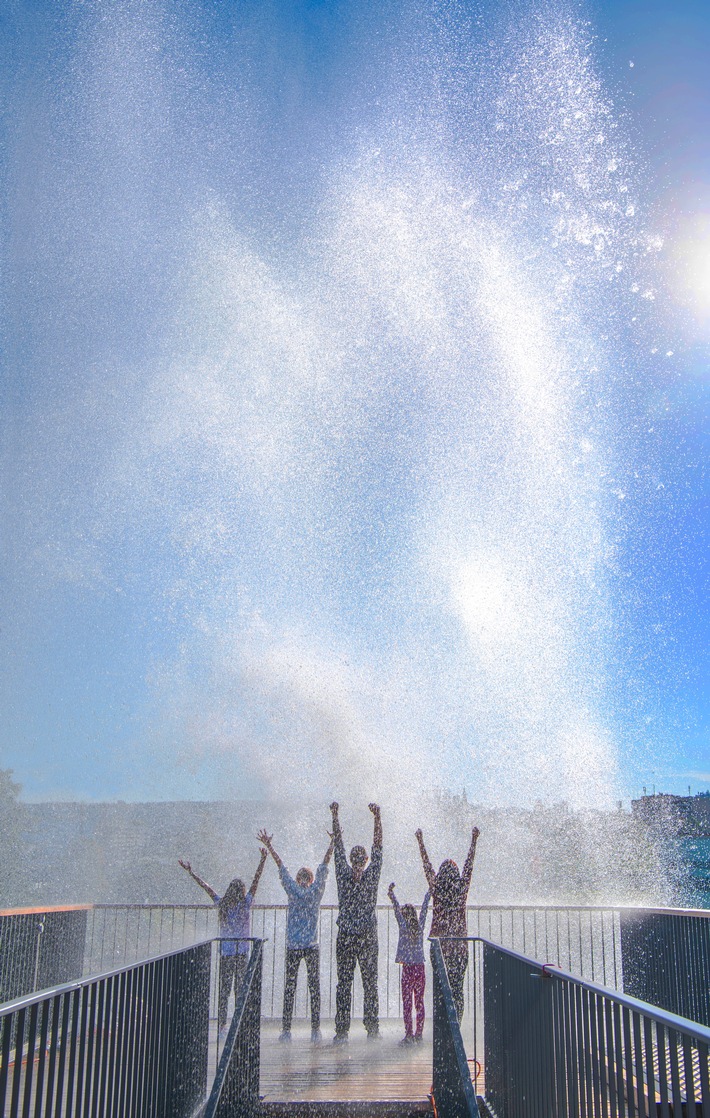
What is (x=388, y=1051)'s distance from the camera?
30.1 feet

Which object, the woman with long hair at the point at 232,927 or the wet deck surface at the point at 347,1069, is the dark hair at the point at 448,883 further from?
the woman with long hair at the point at 232,927

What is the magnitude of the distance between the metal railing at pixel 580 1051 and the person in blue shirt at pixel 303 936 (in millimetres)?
2911

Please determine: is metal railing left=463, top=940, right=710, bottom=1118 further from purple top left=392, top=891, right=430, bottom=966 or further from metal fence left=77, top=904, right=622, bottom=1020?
metal fence left=77, top=904, right=622, bottom=1020

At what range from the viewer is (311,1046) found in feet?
31.2

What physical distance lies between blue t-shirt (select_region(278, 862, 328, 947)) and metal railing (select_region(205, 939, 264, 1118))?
192 cm

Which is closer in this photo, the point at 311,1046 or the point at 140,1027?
the point at 140,1027

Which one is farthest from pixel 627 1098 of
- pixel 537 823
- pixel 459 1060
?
pixel 537 823

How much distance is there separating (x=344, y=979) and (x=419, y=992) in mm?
842

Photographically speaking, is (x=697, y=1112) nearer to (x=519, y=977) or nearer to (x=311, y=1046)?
(x=519, y=977)

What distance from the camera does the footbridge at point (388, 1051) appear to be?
362cm

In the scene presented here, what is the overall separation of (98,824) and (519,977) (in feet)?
168

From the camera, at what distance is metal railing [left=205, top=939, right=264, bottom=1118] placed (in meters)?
5.70

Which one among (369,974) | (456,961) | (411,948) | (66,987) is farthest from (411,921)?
(66,987)

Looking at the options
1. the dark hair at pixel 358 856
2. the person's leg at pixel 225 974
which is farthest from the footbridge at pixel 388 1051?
the dark hair at pixel 358 856
